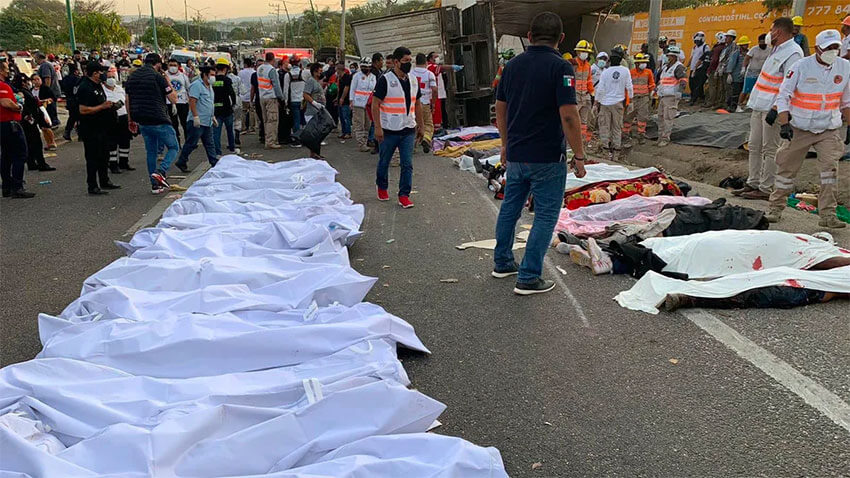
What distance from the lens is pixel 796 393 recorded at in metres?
3.24

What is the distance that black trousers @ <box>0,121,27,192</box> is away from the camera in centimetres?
868

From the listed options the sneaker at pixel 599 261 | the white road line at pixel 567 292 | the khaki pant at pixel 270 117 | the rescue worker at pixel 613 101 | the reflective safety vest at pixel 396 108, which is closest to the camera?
the white road line at pixel 567 292

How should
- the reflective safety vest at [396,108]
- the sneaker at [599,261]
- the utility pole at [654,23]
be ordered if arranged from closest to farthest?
1. the sneaker at [599,261]
2. the reflective safety vest at [396,108]
3. the utility pole at [654,23]

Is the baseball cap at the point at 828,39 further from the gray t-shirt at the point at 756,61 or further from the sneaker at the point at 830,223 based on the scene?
the gray t-shirt at the point at 756,61

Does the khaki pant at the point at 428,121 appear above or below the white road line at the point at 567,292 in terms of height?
above

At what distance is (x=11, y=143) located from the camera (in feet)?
28.6

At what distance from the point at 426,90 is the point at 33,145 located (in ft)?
24.8

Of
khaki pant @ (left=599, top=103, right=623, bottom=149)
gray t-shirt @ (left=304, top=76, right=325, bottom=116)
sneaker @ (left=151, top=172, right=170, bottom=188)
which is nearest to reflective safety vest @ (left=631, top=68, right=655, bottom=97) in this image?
khaki pant @ (left=599, top=103, right=623, bottom=149)

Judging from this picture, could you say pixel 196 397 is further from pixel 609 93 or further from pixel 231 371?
pixel 609 93

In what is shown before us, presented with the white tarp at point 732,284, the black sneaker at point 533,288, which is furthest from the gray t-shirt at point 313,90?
the white tarp at point 732,284

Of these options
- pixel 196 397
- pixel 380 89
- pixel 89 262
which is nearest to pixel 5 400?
pixel 196 397

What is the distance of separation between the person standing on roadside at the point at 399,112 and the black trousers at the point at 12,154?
17.0 ft

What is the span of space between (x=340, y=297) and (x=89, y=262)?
3.26 metres

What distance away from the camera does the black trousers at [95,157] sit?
8859mm
